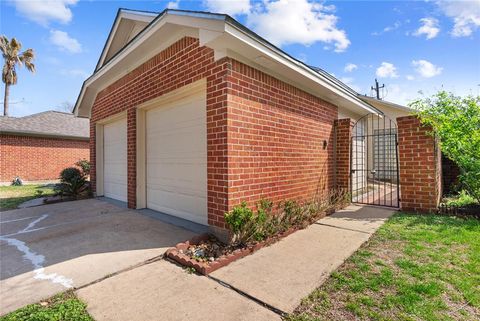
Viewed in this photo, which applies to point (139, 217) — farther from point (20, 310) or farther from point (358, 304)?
point (358, 304)

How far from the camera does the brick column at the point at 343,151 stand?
→ 666 cm

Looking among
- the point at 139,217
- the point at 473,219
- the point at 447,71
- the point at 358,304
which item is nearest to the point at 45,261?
the point at 139,217

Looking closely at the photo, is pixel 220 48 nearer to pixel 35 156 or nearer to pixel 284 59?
pixel 284 59

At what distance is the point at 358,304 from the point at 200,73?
12.6 ft

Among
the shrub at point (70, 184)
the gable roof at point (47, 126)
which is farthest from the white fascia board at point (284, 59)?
the gable roof at point (47, 126)

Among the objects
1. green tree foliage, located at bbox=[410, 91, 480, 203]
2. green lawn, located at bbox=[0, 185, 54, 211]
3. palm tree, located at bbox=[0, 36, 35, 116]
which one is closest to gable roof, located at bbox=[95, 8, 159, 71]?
green lawn, located at bbox=[0, 185, 54, 211]

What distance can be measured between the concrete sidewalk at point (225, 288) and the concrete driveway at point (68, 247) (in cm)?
37

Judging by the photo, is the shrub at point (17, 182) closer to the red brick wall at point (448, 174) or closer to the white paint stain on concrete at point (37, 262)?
the white paint stain on concrete at point (37, 262)

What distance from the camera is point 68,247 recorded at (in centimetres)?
366

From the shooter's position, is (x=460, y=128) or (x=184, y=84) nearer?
(x=184, y=84)

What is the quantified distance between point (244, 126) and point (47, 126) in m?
18.0

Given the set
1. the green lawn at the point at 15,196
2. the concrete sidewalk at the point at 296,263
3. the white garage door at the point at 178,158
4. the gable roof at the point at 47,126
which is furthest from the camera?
the gable roof at the point at 47,126

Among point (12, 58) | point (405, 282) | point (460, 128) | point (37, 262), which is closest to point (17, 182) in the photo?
point (12, 58)

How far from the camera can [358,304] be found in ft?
7.31
